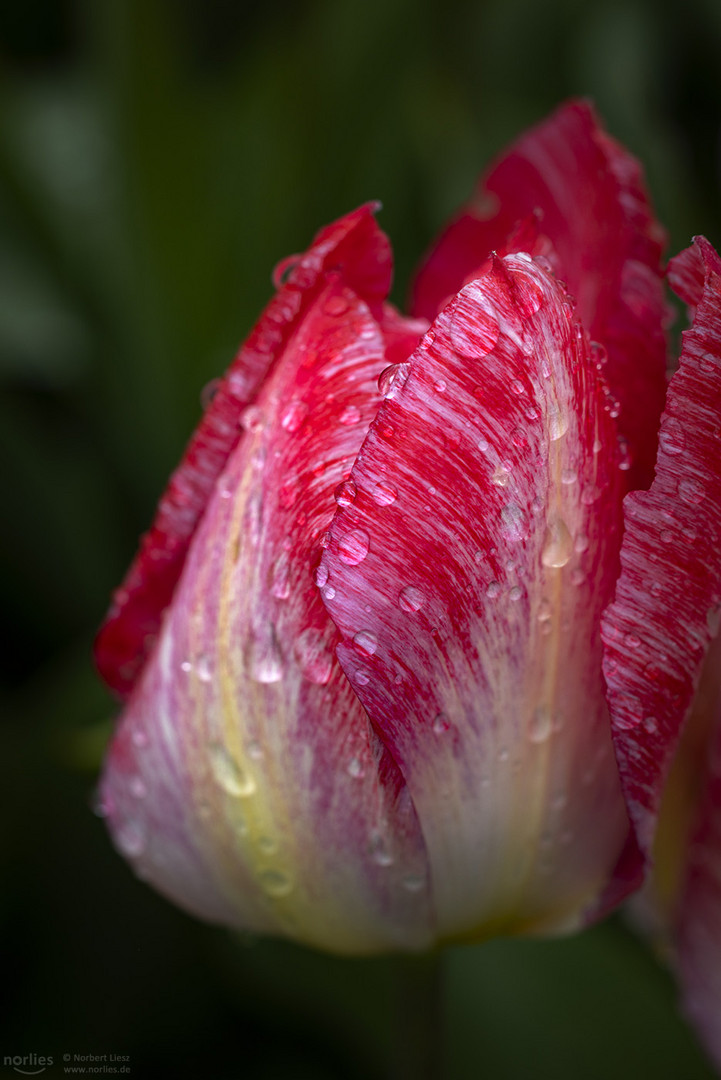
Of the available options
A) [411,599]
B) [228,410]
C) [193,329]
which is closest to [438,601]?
[411,599]

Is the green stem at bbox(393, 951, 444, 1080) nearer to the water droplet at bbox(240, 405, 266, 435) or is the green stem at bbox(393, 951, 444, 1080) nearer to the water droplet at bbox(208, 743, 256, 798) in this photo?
the water droplet at bbox(208, 743, 256, 798)

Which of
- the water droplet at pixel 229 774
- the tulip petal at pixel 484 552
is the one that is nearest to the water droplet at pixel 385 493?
the tulip petal at pixel 484 552

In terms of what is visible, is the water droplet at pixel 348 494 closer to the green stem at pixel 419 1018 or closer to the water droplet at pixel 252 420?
the water droplet at pixel 252 420

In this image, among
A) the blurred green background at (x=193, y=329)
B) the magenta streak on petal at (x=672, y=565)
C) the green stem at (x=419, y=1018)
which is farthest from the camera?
the blurred green background at (x=193, y=329)

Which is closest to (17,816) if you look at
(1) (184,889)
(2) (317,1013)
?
(2) (317,1013)

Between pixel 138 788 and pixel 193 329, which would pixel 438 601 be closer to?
pixel 138 788

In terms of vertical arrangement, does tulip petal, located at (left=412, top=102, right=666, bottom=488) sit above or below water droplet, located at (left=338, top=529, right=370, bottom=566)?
above

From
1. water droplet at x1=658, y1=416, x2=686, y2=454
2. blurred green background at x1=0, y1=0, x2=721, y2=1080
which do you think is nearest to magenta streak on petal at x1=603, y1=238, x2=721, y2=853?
water droplet at x1=658, y1=416, x2=686, y2=454
